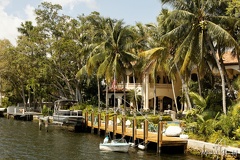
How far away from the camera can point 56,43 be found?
166 feet

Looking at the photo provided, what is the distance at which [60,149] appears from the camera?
92.0 feet

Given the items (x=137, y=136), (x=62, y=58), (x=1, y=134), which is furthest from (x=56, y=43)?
(x=137, y=136)

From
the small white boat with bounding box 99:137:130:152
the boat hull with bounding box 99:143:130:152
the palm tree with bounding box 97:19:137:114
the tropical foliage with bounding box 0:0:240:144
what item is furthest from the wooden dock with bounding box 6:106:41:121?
the boat hull with bounding box 99:143:130:152

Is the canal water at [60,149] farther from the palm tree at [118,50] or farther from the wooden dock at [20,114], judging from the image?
the wooden dock at [20,114]

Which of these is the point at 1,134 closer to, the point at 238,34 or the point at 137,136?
the point at 137,136

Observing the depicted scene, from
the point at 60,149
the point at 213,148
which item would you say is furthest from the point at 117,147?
the point at 213,148

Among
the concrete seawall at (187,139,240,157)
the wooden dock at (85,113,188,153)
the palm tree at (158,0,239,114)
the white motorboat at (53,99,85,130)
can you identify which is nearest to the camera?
the concrete seawall at (187,139,240,157)

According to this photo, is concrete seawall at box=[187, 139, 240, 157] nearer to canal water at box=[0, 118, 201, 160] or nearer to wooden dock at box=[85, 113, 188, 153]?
canal water at box=[0, 118, 201, 160]

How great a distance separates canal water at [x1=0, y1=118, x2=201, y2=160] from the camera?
80.8ft

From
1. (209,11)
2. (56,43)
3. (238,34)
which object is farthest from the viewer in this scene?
(56,43)

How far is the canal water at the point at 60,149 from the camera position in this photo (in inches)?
969

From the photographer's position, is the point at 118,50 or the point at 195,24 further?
the point at 118,50

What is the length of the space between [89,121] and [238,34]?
62.7 feet

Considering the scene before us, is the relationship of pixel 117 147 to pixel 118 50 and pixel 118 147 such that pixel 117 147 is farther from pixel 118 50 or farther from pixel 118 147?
pixel 118 50
